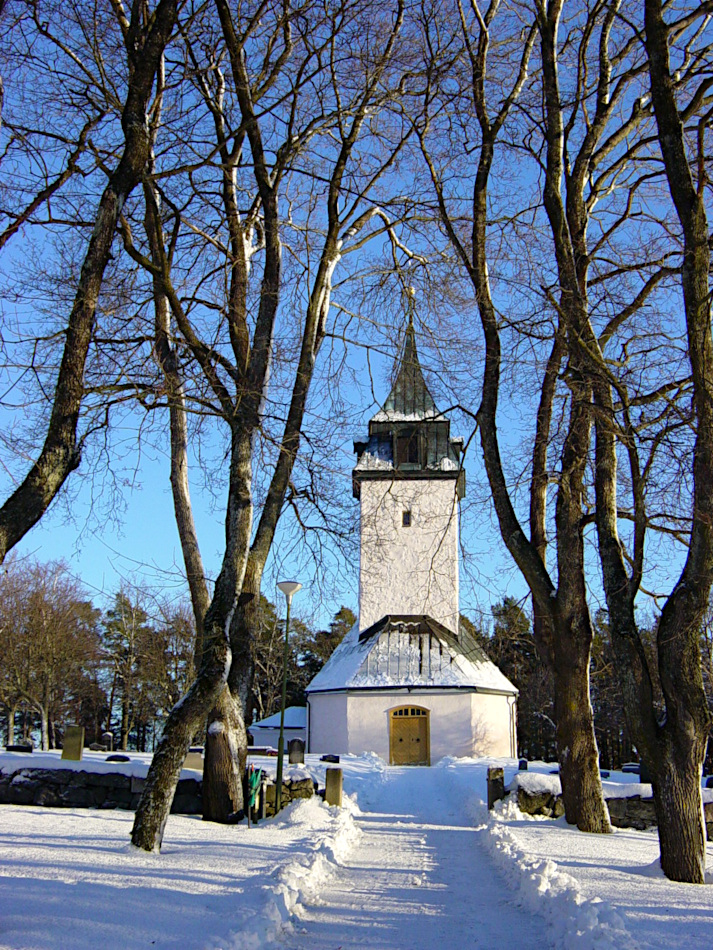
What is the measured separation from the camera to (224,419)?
1094 centimetres

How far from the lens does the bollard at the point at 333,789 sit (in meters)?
15.8

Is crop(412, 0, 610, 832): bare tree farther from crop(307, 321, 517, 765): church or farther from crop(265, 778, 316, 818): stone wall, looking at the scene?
crop(307, 321, 517, 765): church

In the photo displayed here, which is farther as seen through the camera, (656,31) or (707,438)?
(656,31)

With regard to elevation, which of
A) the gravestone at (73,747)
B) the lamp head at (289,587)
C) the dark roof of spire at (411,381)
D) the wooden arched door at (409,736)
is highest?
the dark roof of spire at (411,381)

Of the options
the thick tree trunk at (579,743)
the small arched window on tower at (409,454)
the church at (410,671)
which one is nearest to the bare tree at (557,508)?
the thick tree trunk at (579,743)

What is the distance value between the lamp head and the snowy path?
413 cm

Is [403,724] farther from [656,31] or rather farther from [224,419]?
[656,31]

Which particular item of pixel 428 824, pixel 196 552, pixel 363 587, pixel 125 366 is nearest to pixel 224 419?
pixel 125 366

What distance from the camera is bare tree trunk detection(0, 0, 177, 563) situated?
262 inches

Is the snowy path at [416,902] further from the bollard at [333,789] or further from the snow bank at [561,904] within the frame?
the bollard at [333,789]

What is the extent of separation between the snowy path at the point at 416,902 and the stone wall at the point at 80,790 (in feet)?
9.61

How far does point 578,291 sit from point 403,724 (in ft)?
85.5

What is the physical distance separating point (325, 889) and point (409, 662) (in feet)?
88.6

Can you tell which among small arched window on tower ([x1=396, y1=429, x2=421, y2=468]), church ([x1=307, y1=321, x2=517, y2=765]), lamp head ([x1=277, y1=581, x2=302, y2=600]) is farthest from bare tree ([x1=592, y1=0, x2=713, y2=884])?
small arched window on tower ([x1=396, y1=429, x2=421, y2=468])
